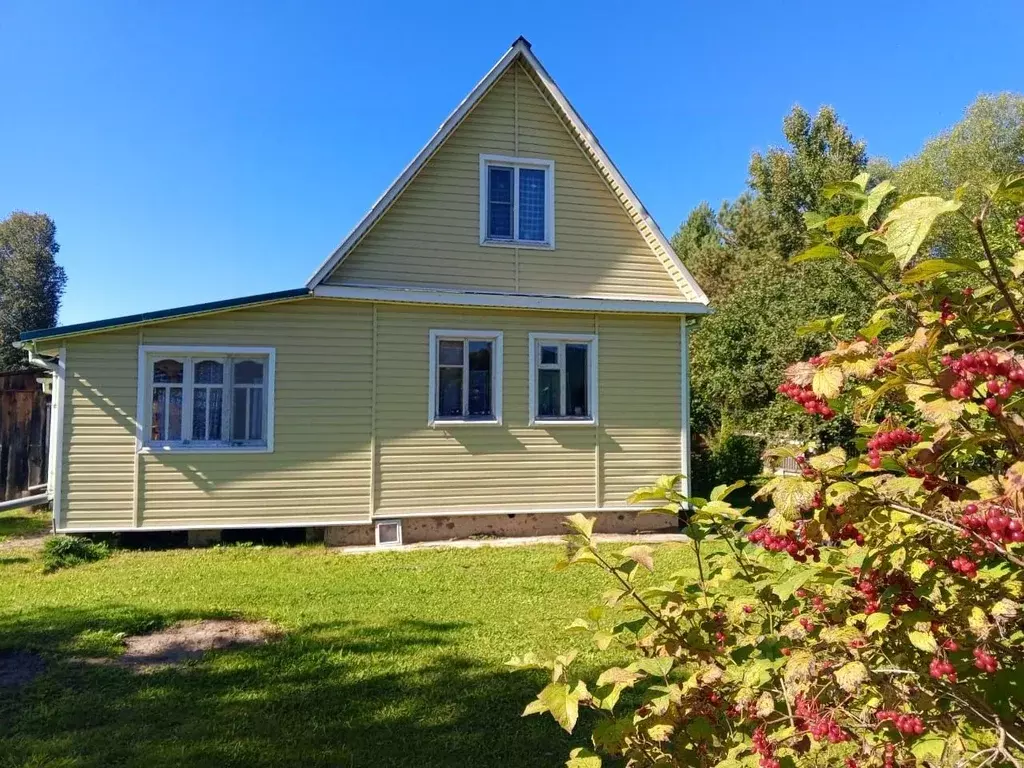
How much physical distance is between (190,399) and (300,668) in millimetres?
6332

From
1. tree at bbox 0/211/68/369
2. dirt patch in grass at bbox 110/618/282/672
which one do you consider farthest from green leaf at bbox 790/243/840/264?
tree at bbox 0/211/68/369

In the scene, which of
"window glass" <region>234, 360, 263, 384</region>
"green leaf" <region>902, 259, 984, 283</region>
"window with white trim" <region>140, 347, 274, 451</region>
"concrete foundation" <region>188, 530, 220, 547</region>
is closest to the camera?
"green leaf" <region>902, 259, 984, 283</region>

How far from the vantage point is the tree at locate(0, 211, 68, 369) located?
43.4m

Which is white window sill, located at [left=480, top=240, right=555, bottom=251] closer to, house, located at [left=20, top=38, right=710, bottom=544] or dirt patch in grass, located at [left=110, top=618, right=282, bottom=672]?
house, located at [left=20, top=38, right=710, bottom=544]

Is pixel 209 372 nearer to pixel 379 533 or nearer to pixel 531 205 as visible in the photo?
pixel 379 533

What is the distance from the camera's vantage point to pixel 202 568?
8.80m

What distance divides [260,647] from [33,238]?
2020 inches

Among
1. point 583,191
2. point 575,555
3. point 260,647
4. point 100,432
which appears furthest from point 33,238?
point 575,555

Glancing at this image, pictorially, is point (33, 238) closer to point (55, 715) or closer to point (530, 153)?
point (530, 153)

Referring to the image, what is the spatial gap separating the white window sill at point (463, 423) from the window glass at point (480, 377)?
154 mm

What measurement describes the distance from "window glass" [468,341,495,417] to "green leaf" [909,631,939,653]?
9528mm

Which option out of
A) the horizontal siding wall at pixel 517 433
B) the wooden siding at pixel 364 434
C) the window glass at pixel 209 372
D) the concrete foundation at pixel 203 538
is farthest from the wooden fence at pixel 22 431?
the horizontal siding wall at pixel 517 433

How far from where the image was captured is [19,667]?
206 inches

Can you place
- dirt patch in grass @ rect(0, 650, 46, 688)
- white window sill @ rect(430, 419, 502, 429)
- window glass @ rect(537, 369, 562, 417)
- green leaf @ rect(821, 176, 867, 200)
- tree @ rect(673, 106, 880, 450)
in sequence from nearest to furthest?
green leaf @ rect(821, 176, 867, 200), dirt patch in grass @ rect(0, 650, 46, 688), white window sill @ rect(430, 419, 502, 429), window glass @ rect(537, 369, 562, 417), tree @ rect(673, 106, 880, 450)
